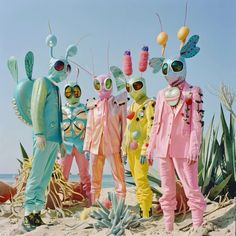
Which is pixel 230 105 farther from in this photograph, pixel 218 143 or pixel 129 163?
pixel 129 163

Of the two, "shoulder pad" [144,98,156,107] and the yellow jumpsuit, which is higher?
"shoulder pad" [144,98,156,107]

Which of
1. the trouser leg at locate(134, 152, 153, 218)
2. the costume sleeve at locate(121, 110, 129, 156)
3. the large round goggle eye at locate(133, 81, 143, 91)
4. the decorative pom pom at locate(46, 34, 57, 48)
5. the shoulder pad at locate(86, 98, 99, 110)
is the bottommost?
the trouser leg at locate(134, 152, 153, 218)

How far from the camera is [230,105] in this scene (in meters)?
5.06

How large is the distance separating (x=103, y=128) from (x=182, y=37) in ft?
4.79

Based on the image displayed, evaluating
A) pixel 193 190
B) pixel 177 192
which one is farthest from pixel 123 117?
pixel 193 190

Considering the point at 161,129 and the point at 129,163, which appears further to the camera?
the point at 129,163

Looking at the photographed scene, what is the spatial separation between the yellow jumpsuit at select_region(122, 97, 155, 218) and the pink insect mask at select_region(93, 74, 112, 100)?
36 centimetres

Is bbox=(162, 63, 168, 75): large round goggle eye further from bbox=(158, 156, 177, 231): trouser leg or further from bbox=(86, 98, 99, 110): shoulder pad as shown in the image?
bbox=(86, 98, 99, 110): shoulder pad

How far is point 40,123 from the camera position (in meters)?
4.95

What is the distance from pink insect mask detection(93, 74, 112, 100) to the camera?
5629mm

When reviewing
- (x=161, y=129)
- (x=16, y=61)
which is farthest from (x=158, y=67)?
(x=16, y=61)

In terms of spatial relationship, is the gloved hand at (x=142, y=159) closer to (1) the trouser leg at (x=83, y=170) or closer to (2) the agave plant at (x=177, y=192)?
(2) the agave plant at (x=177, y=192)

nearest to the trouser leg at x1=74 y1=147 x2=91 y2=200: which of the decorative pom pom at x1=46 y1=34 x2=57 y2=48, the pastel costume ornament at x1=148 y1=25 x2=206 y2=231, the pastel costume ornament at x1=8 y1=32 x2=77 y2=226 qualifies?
the pastel costume ornament at x1=8 y1=32 x2=77 y2=226

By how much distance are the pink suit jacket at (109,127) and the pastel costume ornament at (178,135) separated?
1.05 meters
